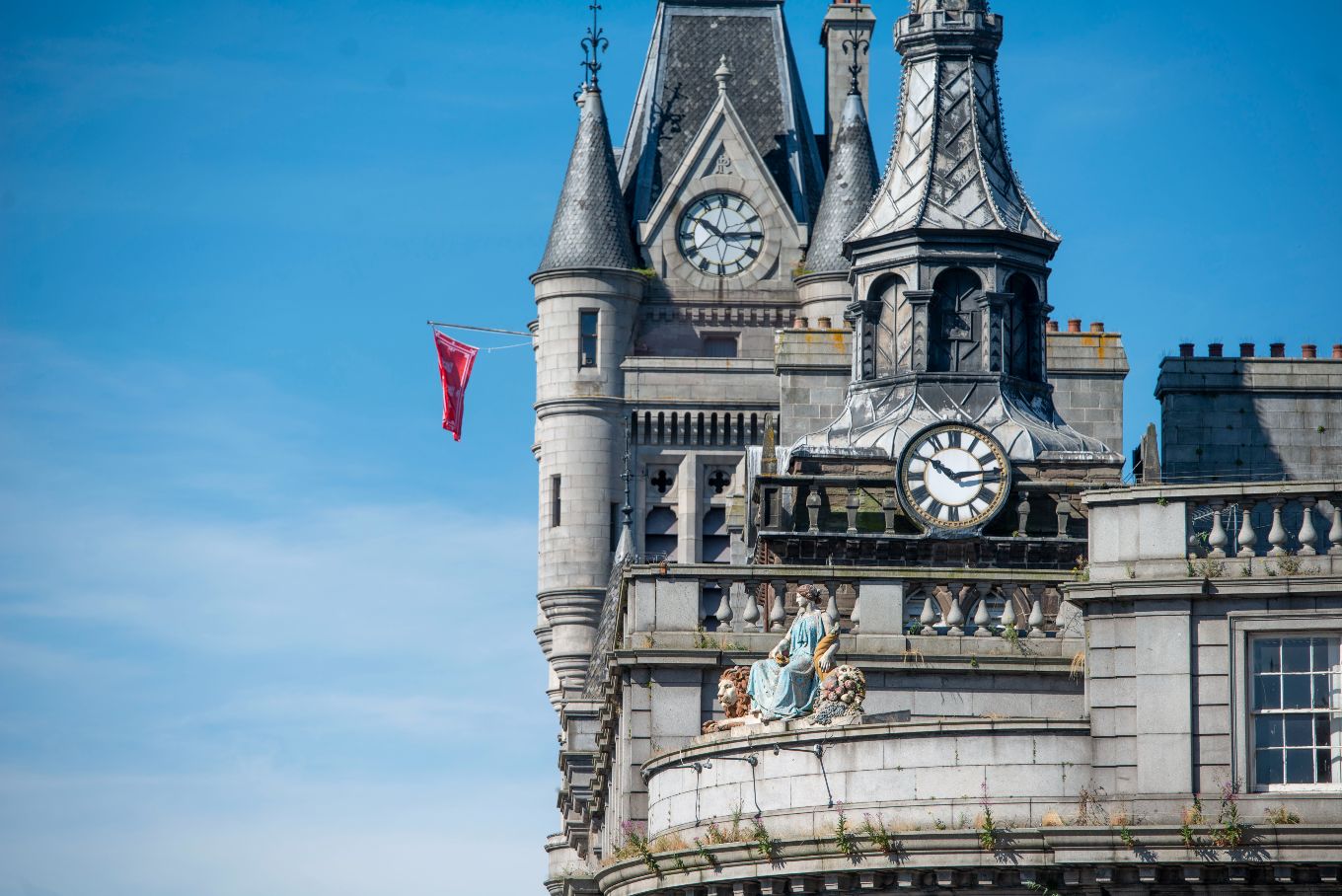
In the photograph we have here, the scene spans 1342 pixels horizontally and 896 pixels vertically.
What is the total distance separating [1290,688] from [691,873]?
24.4 feet

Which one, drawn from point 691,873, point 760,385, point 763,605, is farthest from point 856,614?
point 760,385

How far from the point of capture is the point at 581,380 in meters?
120

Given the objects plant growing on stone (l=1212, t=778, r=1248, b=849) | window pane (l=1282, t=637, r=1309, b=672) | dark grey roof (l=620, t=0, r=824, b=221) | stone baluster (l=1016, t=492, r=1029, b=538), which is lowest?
plant growing on stone (l=1212, t=778, r=1248, b=849)

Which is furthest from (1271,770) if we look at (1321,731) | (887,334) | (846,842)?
(887,334)

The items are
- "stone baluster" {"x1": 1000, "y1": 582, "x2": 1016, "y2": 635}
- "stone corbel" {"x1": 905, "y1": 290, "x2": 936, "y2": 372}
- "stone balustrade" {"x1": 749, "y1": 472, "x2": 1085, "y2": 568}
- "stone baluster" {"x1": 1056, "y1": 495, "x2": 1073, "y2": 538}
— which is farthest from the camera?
"stone corbel" {"x1": 905, "y1": 290, "x2": 936, "y2": 372}

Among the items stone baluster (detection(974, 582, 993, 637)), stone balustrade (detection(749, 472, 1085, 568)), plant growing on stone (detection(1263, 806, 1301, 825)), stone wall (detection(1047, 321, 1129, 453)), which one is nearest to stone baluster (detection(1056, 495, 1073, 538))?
stone balustrade (detection(749, 472, 1085, 568))

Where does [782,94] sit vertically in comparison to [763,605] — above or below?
above

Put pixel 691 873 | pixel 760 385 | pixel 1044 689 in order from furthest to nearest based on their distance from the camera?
pixel 760 385
pixel 1044 689
pixel 691 873

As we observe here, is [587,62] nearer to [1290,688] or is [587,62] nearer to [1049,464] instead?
[1049,464]

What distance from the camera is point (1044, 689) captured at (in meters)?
46.8

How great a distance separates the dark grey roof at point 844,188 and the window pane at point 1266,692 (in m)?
84.0

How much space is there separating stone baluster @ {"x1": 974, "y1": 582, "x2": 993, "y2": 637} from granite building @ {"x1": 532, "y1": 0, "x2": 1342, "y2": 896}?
4cm

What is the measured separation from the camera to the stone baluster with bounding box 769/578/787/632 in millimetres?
47469

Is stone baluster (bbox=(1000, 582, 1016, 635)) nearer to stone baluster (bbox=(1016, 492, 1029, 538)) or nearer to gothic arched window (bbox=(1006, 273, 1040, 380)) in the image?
stone baluster (bbox=(1016, 492, 1029, 538))
